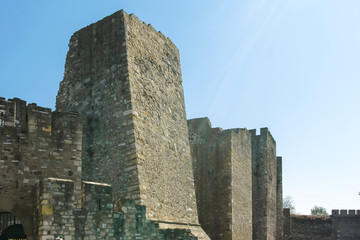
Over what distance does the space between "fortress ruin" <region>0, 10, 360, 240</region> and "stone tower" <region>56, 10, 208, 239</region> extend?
0.04 meters

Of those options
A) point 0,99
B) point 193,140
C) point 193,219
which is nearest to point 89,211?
point 0,99

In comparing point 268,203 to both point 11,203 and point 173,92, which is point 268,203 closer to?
point 173,92

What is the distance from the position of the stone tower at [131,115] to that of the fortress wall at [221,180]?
4.05m

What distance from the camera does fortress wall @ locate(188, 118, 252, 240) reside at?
22.5 meters

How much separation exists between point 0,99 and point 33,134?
3.84ft

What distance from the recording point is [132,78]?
1645cm

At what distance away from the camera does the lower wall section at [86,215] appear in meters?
11.0

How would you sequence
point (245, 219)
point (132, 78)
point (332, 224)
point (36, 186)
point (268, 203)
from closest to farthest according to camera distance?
1. point (36, 186)
2. point (132, 78)
3. point (245, 219)
4. point (268, 203)
5. point (332, 224)

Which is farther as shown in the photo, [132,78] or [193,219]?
[193,219]

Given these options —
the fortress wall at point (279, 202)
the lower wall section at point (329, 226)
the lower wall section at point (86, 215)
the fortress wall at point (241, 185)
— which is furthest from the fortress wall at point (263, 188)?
the lower wall section at point (86, 215)

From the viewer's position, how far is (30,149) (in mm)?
12422

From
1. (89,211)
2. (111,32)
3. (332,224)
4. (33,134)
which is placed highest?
(111,32)

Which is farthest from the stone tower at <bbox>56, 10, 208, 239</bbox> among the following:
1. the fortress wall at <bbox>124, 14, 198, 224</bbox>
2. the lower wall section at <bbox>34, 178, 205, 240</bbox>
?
the lower wall section at <bbox>34, 178, 205, 240</bbox>

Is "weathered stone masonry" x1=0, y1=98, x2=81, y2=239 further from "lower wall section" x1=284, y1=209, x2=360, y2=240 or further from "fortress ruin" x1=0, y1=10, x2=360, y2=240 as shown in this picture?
"lower wall section" x1=284, y1=209, x2=360, y2=240
